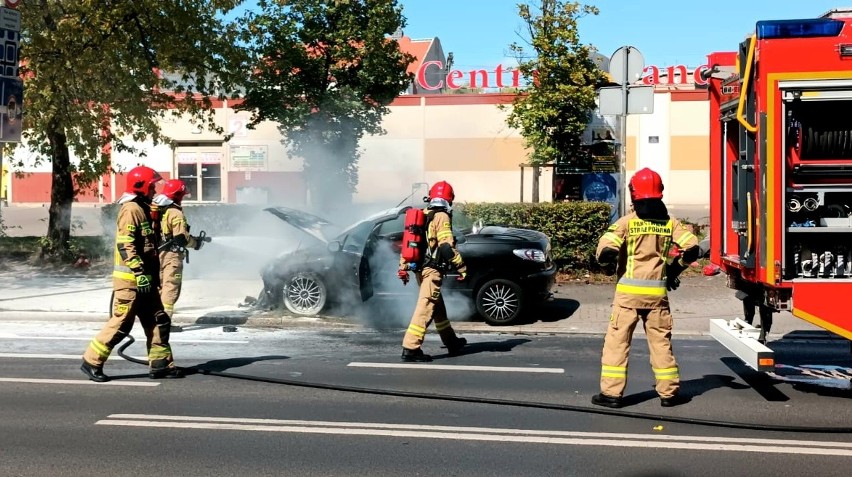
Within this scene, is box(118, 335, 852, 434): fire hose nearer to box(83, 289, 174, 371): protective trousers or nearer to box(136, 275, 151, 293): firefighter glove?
box(83, 289, 174, 371): protective trousers

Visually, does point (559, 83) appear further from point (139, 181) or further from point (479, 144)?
point (479, 144)

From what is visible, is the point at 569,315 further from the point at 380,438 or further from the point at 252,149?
the point at 252,149

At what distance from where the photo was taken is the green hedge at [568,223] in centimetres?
1274

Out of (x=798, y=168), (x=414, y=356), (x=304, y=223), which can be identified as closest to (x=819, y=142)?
(x=798, y=168)

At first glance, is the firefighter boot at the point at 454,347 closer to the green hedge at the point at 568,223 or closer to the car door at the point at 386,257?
the car door at the point at 386,257

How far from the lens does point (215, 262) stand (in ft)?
44.2

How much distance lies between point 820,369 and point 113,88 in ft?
40.1

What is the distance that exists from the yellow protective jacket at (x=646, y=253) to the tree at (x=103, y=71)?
10.2 meters

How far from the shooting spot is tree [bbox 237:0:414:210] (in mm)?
16094

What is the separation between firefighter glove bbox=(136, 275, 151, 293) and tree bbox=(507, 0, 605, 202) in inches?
409

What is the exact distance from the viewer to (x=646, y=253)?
6074 mm

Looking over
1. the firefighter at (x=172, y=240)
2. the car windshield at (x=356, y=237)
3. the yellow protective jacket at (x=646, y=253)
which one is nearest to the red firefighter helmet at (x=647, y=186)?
the yellow protective jacket at (x=646, y=253)

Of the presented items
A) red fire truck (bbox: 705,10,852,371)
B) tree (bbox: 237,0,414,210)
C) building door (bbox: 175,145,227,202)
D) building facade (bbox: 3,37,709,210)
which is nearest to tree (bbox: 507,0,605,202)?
tree (bbox: 237,0,414,210)

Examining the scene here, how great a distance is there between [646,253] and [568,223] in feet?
22.1
